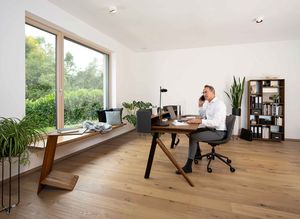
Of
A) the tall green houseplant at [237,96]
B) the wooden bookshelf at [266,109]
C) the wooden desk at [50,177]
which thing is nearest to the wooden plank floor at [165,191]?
the wooden desk at [50,177]

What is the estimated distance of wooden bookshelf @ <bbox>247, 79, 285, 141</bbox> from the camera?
4.69 m

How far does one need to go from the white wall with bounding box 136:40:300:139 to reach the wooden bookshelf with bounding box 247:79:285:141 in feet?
0.90

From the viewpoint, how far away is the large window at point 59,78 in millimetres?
2957

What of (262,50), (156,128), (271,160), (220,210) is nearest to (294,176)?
(271,160)

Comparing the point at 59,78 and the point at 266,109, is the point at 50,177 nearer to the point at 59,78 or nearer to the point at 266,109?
the point at 59,78

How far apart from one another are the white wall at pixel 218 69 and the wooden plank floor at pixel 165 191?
219 cm

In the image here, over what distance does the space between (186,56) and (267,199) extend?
4474mm

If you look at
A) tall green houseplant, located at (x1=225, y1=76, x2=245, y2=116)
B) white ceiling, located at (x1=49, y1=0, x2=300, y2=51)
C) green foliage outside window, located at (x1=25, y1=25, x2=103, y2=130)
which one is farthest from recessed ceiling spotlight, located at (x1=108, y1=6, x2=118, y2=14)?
tall green houseplant, located at (x1=225, y1=76, x2=245, y2=116)

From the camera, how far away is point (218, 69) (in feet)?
17.6

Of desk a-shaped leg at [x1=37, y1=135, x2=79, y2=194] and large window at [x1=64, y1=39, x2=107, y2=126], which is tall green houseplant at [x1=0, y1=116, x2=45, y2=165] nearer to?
desk a-shaped leg at [x1=37, y1=135, x2=79, y2=194]

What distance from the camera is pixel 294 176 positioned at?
2.61 m

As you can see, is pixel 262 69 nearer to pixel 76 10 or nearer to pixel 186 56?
pixel 186 56

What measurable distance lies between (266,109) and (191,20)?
121 inches

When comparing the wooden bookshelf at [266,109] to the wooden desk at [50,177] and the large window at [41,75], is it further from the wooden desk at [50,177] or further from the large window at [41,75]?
the large window at [41,75]
